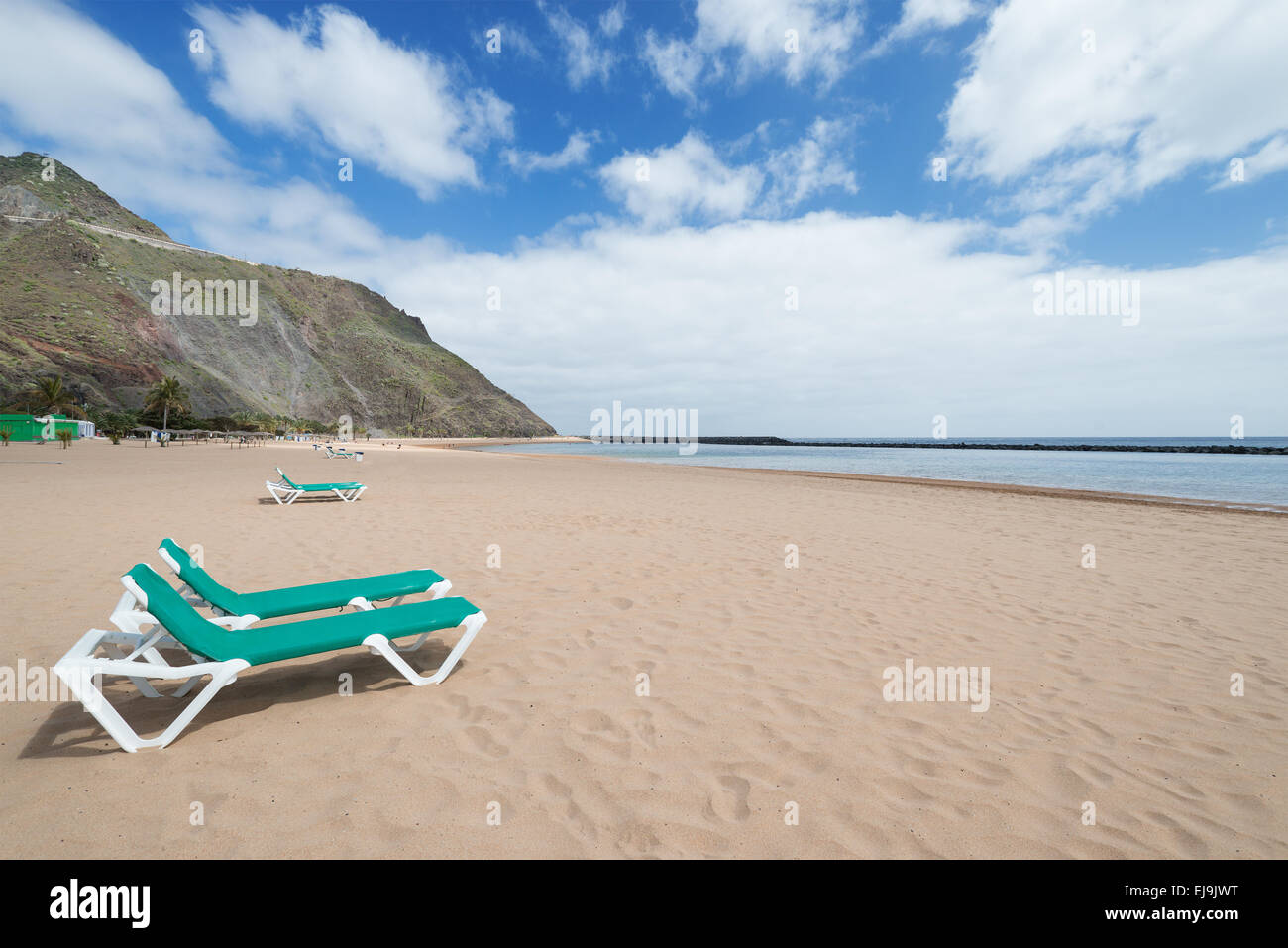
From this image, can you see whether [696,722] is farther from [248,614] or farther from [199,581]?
[199,581]

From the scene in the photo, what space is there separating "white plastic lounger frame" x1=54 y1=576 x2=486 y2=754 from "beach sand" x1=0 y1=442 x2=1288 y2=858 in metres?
0.13

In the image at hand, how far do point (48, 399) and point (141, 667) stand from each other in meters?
77.7

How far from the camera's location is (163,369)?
258ft

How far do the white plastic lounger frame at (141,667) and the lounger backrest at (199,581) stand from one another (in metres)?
0.13

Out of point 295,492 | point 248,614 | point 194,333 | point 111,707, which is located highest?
point 194,333

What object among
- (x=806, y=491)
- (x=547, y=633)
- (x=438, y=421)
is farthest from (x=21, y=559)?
(x=438, y=421)

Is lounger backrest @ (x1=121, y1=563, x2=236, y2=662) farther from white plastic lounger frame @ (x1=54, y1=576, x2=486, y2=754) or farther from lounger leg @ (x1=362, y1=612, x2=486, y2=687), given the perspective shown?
lounger leg @ (x1=362, y1=612, x2=486, y2=687)

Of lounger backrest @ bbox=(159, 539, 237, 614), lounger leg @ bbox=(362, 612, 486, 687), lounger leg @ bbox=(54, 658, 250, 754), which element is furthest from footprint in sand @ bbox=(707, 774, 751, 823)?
lounger backrest @ bbox=(159, 539, 237, 614)

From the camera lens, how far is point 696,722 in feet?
11.9

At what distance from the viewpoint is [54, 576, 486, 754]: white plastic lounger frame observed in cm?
294

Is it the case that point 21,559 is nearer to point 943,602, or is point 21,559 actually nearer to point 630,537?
point 630,537

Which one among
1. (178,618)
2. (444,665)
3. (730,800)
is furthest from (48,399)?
(730,800)

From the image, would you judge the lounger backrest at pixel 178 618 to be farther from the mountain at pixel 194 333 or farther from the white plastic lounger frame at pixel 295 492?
the mountain at pixel 194 333
